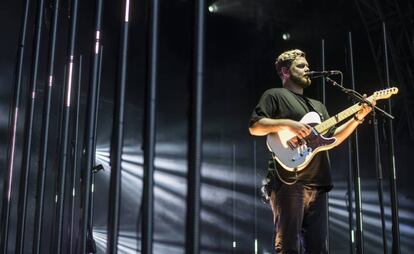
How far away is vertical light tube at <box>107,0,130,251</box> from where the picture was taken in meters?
1.45

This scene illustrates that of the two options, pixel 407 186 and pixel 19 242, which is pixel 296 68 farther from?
pixel 407 186

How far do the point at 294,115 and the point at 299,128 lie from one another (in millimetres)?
126

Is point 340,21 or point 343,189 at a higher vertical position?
point 340,21

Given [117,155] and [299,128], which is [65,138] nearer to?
[299,128]

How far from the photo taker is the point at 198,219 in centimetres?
111

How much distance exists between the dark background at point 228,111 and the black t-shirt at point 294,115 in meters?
2.96

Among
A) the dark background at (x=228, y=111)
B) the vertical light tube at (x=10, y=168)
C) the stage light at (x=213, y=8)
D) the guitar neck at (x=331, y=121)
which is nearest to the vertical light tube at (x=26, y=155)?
the vertical light tube at (x=10, y=168)

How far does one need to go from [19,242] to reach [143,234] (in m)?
1.96

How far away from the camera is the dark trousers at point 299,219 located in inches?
89.0

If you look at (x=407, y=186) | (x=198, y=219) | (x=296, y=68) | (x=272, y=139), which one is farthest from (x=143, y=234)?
(x=407, y=186)

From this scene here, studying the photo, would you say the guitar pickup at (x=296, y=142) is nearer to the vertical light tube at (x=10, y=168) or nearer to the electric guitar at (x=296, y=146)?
the electric guitar at (x=296, y=146)

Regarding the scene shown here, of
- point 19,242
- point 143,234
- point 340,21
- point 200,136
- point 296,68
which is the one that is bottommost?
point 19,242

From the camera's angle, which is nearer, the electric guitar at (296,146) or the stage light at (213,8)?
the electric guitar at (296,146)

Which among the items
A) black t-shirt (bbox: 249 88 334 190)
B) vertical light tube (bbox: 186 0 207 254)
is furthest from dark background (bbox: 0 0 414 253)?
vertical light tube (bbox: 186 0 207 254)
